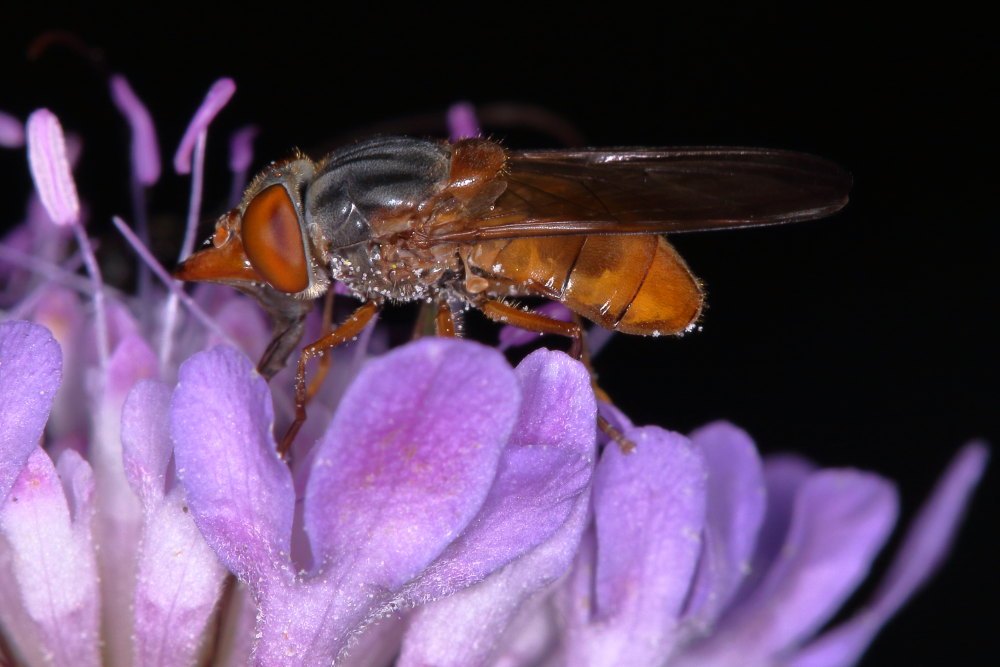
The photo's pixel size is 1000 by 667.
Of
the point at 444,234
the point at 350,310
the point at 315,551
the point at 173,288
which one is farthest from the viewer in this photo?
the point at 350,310

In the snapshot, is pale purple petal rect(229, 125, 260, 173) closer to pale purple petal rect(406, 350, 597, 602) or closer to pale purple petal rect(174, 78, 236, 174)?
pale purple petal rect(174, 78, 236, 174)

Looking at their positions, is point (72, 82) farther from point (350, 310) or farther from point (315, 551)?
point (315, 551)

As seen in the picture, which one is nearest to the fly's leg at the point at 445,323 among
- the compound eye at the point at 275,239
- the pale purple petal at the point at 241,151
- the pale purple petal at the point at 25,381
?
the compound eye at the point at 275,239

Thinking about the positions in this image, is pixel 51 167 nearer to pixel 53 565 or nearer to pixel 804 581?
pixel 53 565

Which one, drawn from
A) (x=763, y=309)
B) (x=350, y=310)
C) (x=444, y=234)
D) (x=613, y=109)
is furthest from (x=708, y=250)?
(x=444, y=234)

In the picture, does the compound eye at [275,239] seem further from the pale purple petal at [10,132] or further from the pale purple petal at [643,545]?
the pale purple petal at [10,132]

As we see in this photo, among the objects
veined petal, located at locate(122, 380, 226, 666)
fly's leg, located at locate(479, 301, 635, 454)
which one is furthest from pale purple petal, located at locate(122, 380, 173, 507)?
fly's leg, located at locate(479, 301, 635, 454)

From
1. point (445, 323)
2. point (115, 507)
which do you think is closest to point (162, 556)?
point (115, 507)
